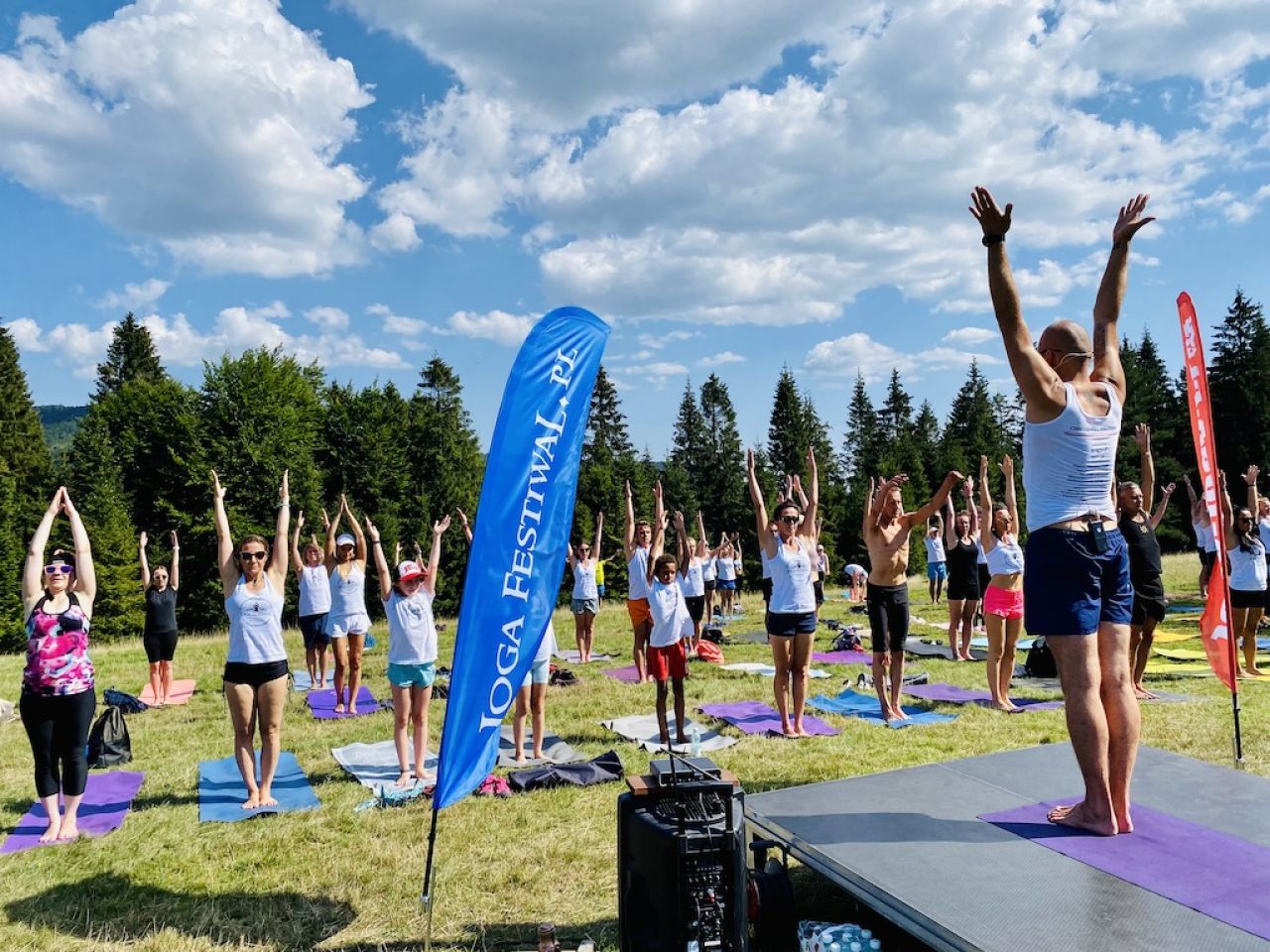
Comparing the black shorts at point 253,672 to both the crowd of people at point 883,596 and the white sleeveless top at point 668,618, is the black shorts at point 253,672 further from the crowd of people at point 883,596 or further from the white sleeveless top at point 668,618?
the white sleeveless top at point 668,618

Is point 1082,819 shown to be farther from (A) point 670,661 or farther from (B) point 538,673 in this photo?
(B) point 538,673

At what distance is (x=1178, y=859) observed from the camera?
335 centimetres

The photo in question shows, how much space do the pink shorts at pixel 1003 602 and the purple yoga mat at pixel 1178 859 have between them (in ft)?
15.3

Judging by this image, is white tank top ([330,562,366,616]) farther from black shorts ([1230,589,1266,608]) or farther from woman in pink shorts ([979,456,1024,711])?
black shorts ([1230,589,1266,608])

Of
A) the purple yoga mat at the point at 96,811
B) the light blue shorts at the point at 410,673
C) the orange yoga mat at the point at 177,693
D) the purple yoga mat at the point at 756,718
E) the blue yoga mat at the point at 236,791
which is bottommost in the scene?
the purple yoga mat at the point at 96,811

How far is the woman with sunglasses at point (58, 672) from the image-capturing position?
5.48 m

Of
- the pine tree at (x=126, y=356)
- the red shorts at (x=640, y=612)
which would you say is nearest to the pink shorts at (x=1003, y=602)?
the red shorts at (x=640, y=612)

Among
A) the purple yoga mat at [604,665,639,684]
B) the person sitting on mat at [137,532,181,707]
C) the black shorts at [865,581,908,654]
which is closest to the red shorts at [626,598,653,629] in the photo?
the purple yoga mat at [604,665,639,684]

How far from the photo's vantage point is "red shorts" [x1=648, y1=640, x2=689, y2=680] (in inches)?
290

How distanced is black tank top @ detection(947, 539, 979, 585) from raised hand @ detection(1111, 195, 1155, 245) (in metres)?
7.60

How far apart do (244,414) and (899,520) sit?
3033cm

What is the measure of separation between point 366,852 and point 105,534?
84.1ft

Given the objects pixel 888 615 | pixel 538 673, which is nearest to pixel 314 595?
pixel 538 673

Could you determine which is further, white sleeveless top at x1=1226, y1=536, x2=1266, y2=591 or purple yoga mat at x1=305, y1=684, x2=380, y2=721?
purple yoga mat at x1=305, y1=684, x2=380, y2=721
